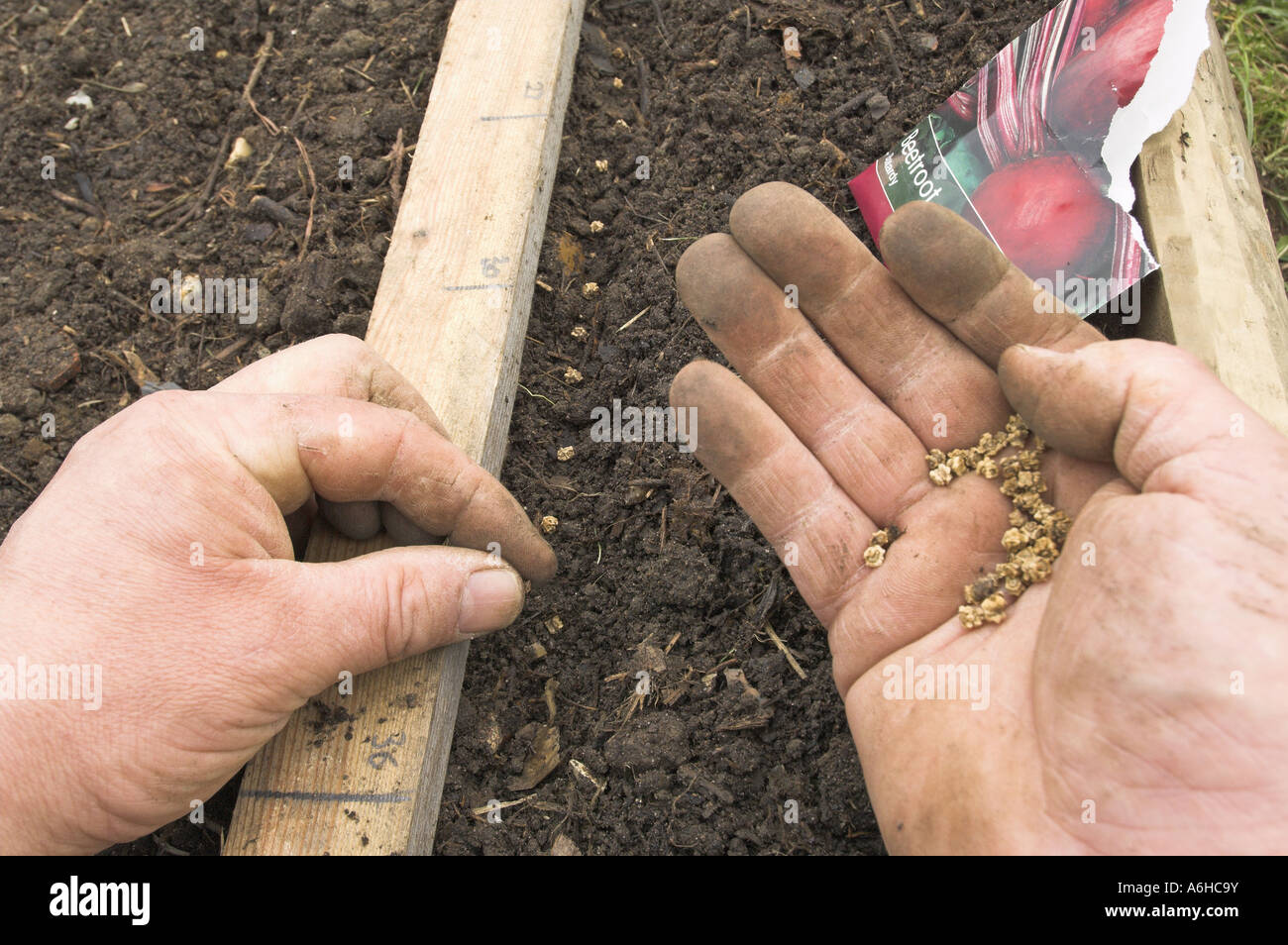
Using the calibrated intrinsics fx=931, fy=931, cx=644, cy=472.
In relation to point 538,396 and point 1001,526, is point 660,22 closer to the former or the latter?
point 538,396

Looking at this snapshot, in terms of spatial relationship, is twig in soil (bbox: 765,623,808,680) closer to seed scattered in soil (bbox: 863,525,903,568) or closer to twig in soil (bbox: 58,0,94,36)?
seed scattered in soil (bbox: 863,525,903,568)

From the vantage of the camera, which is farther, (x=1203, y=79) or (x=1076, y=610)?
(x=1203, y=79)

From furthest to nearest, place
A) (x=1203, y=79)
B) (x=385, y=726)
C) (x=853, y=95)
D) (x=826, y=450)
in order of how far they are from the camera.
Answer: (x=853, y=95) < (x=1203, y=79) < (x=826, y=450) < (x=385, y=726)

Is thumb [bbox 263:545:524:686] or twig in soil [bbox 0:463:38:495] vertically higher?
thumb [bbox 263:545:524:686]

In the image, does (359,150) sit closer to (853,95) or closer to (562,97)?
(562,97)

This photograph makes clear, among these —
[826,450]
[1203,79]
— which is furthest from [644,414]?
[1203,79]

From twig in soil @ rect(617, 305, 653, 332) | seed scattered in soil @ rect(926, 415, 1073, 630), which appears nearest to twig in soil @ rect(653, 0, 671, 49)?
twig in soil @ rect(617, 305, 653, 332)

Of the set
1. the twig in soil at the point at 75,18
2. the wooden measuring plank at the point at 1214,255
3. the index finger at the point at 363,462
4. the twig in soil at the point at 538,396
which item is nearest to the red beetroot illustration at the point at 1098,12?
the wooden measuring plank at the point at 1214,255
